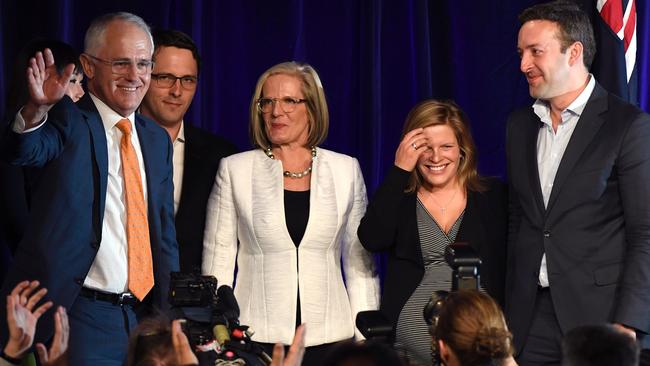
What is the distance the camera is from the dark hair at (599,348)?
2.47 m

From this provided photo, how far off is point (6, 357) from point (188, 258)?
57.5 inches

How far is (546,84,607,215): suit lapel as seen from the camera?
12.1ft

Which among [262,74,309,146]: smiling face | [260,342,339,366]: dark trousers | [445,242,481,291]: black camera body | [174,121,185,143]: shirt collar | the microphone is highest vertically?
[262,74,309,146]: smiling face

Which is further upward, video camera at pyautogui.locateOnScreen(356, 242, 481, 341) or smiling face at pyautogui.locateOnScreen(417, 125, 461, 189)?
smiling face at pyautogui.locateOnScreen(417, 125, 461, 189)

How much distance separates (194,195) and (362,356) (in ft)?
6.70

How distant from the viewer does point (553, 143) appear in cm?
380

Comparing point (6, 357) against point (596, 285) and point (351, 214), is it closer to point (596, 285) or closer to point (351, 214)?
point (351, 214)

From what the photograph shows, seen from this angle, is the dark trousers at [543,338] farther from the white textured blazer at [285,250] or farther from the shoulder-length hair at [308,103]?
the shoulder-length hair at [308,103]

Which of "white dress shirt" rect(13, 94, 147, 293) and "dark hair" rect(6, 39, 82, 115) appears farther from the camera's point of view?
"dark hair" rect(6, 39, 82, 115)

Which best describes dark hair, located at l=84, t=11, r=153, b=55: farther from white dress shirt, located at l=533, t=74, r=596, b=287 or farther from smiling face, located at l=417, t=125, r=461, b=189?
white dress shirt, located at l=533, t=74, r=596, b=287

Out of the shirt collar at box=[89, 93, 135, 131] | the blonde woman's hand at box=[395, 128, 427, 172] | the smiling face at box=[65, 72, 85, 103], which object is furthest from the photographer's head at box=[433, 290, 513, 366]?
the smiling face at box=[65, 72, 85, 103]

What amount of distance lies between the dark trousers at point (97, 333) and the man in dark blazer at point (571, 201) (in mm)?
1355

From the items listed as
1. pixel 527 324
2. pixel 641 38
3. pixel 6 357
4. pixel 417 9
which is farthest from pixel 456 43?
pixel 6 357

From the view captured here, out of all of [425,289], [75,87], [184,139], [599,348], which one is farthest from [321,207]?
[599,348]
